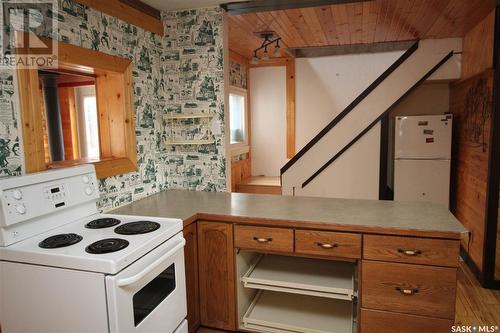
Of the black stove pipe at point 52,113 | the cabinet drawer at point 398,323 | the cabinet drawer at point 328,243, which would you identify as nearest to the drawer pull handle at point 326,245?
the cabinet drawer at point 328,243

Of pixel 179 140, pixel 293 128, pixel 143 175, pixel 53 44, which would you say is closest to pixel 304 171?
pixel 293 128

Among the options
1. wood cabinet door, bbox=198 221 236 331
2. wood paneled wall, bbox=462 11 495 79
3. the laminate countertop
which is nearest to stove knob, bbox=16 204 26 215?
the laminate countertop

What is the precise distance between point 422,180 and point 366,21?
197cm

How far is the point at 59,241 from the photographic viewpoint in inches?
62.5

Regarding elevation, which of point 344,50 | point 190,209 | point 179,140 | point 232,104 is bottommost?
point 190,209

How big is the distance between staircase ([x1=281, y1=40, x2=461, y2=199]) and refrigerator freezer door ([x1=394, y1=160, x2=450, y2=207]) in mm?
272

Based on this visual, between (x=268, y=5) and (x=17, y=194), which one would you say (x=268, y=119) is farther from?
(x=17, y=194)

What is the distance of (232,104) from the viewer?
17.5 feet

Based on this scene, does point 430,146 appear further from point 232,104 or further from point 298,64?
point 232,104

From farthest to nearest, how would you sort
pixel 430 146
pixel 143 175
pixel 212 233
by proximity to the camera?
pixel 430 146
pixel 143 175
pixel 212 233

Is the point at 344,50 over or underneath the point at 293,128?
over

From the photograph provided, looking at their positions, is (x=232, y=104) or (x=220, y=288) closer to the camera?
(x=220, y=288)

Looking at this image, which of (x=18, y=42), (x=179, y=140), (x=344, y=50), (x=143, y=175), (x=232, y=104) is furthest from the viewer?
(x=232, y=104)

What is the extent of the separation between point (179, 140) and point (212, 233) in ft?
3.24
